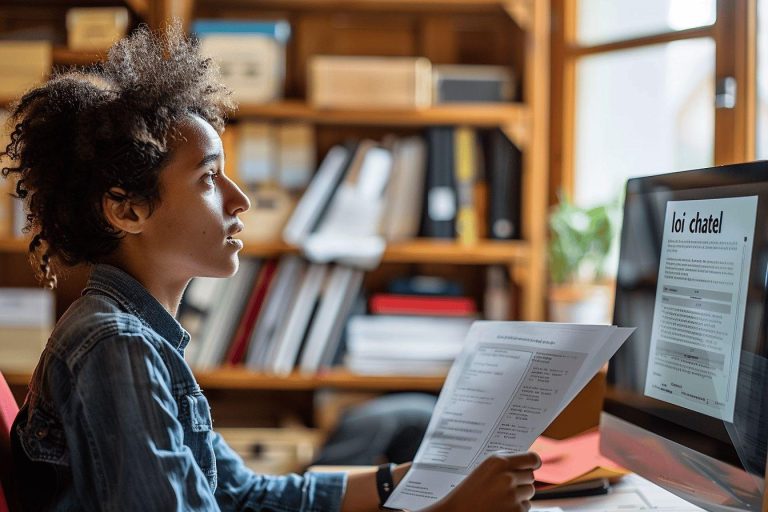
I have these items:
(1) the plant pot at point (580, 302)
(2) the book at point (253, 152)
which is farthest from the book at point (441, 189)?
(2) the book at point (253, 152)

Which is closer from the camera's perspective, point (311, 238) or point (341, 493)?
point (341, 493)

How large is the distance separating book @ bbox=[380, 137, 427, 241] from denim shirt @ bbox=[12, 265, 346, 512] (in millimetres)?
1446

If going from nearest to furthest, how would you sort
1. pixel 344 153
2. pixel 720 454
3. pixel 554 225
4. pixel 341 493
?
pixel 720 454 → pixel 341 493 → pixel 554 225 → pixel 344 153

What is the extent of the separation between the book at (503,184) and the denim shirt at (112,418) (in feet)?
5.10

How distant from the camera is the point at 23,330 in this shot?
230 cm

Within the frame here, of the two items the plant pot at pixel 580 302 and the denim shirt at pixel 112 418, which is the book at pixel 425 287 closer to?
the plant pot at pixel 580 302

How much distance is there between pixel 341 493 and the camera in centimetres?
111

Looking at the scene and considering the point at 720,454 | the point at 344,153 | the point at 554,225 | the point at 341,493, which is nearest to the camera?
the point at 720,454

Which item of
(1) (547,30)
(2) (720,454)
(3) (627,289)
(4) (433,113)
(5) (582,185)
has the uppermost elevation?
(1) (547,30)

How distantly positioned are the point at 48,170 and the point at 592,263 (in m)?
1.66

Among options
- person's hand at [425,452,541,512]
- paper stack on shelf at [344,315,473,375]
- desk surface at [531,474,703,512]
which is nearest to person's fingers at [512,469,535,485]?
person's hand at [425,452,541,512]

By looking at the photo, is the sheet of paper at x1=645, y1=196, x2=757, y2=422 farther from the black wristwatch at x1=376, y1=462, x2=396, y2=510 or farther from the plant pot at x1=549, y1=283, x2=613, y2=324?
the plant pot at x1=549, y1=283, x2=613, y2=324

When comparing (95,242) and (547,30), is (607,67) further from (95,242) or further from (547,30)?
(95,242)

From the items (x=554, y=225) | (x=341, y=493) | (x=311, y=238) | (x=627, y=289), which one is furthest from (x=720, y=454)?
(x=311, y=238)
